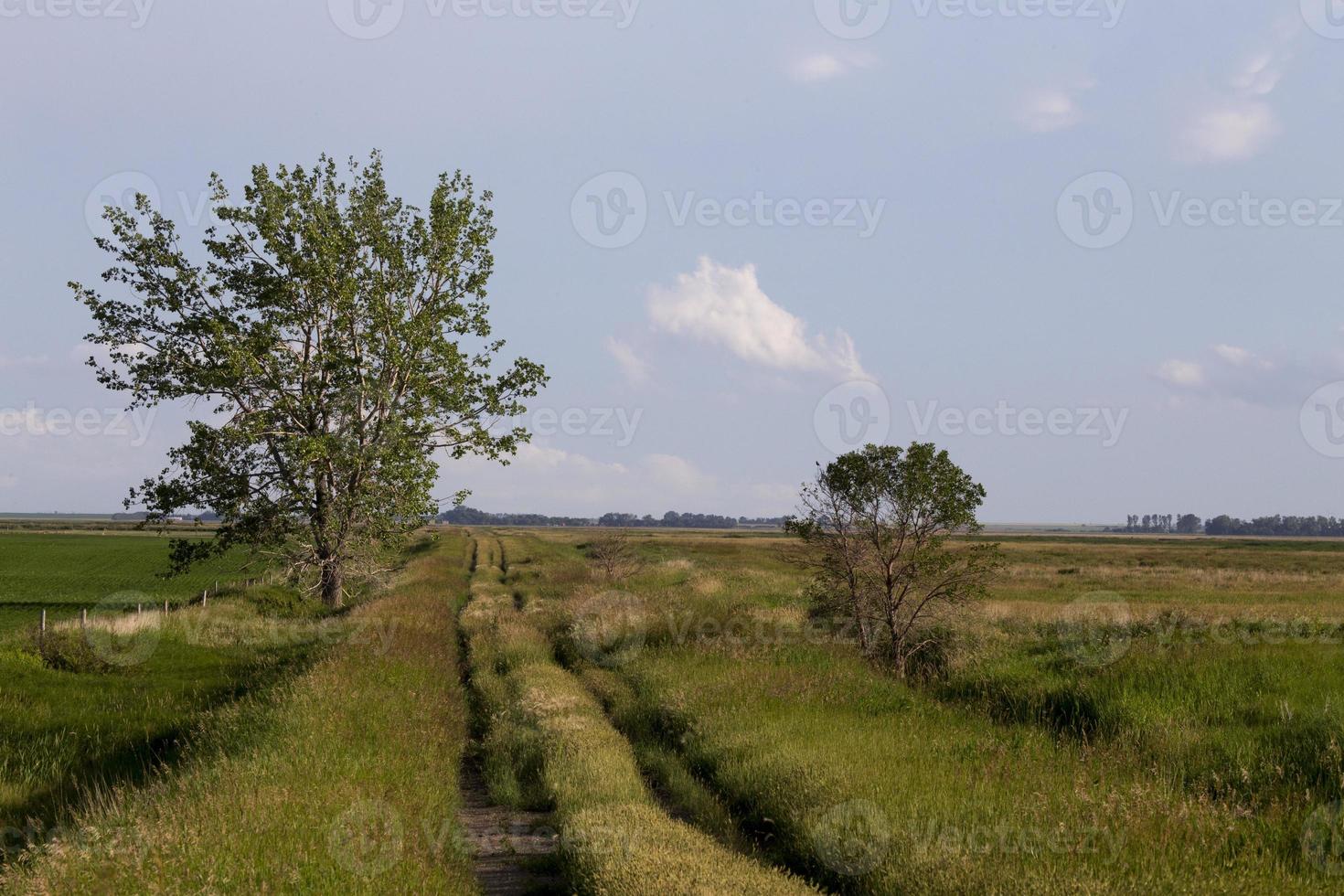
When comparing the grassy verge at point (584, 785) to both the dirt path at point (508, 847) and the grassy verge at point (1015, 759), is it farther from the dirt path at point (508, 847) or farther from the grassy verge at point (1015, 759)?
the grassy verge at point (1015, 759)

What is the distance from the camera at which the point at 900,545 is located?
56.3ft

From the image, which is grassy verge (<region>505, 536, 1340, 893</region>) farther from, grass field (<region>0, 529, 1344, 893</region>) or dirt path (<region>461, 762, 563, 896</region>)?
dirt path (<region>461, 762, 563, 896</region>)

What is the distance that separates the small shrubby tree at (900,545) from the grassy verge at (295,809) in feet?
28.9

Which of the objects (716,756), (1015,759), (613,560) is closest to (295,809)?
(716,756)

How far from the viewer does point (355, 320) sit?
2531cm

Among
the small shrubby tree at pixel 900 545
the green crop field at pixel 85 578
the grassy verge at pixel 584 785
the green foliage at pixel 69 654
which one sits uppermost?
the small shrubby tree at pixel 900 545

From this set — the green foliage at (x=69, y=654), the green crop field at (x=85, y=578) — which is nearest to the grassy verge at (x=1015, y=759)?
the green foliage at (x=69, y=654)

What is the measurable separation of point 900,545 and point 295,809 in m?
13.0

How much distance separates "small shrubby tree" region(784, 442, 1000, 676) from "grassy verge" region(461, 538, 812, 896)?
6328mm

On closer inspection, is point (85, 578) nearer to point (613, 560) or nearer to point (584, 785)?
point (613, 560)

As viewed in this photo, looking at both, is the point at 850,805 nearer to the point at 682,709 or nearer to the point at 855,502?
the point at 682,709

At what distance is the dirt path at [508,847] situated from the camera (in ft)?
24.6

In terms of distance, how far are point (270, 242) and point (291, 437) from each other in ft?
20.9

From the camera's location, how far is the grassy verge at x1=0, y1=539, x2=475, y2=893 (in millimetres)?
5809
